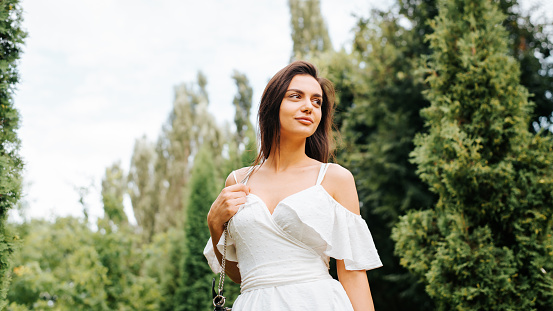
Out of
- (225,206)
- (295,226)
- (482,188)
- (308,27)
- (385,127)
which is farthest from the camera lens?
(308,27)

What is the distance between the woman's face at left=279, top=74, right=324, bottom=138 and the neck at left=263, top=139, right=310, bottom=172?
0.20 ft

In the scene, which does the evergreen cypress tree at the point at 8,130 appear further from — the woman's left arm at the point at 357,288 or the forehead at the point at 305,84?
the woman's left arm at the point at 357,288

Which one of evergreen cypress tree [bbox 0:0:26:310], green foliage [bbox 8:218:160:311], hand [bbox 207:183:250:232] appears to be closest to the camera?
hand [bbox 207:183:250:232]

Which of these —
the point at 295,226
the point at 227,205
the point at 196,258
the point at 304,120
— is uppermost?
the point at 304,120

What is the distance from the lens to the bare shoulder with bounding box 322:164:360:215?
1.96 metres

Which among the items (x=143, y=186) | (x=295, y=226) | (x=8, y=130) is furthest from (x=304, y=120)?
(x=143, y=186)

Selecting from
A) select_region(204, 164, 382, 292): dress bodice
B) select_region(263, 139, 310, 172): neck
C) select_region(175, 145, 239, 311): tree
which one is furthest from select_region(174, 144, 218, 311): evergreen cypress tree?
select_region(204, 164, 382, 292): dress bodice

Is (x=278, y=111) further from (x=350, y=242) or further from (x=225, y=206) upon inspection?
(x=350, y=242)

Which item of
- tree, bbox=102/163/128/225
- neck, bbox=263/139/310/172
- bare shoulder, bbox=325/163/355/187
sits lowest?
tree, bbox=102/163/128/225

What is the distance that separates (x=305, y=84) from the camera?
6.98ft

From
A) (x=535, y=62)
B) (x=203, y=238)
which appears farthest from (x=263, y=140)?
(x=203, y=238)

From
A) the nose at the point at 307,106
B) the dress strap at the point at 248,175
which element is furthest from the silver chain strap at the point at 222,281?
the nose at the point at 307,106

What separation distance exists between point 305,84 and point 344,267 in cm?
85

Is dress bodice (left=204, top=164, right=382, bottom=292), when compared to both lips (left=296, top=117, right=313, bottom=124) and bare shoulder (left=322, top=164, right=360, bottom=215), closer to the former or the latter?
bare shoulder (left=322, top=164, right=360, bottom=215)
